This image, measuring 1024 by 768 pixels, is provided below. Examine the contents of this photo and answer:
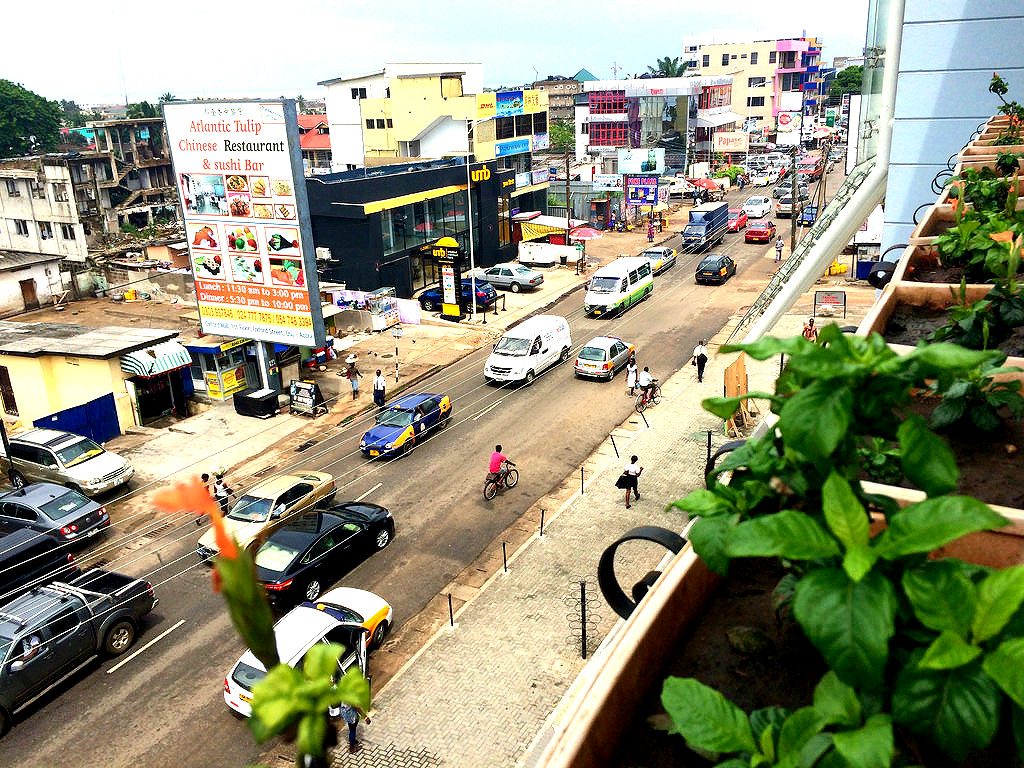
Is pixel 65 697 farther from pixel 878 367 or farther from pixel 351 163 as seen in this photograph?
pixel 351 163

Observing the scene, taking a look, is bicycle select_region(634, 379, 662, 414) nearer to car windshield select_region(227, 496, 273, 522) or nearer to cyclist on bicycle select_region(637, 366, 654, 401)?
cyclist on bicycle select_region(637, 366, 654, 401)

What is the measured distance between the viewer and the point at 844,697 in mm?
2324

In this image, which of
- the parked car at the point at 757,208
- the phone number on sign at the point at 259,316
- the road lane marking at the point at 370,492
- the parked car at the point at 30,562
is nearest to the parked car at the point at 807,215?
the parked car at the point at 757,208

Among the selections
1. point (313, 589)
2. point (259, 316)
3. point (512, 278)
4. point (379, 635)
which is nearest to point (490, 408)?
point (259, 316)

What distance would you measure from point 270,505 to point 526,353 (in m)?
13.2

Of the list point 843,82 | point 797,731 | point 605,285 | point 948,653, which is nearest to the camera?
point 948,653

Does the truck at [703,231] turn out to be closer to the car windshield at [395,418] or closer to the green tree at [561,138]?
the car windshield at [395,418]

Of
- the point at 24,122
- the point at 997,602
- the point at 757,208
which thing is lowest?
the point at 757,208

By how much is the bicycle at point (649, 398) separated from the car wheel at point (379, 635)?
1333 cm

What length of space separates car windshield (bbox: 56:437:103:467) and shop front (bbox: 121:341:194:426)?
144 inches

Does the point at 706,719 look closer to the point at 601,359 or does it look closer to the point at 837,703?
the point at 837,703

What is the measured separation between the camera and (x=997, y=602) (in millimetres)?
2303

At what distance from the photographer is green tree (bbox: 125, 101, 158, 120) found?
95438 millimetres

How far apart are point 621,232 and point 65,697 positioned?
174 feet
